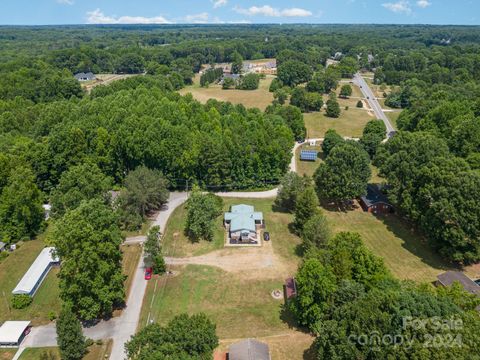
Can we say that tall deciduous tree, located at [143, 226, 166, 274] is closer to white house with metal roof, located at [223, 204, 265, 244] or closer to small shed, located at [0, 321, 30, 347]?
white house with metal roof, located at [223, 204, 265, 244]

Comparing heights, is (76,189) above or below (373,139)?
above

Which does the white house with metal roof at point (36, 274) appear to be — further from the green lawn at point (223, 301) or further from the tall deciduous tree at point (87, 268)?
the green lawn at point (223, 301)

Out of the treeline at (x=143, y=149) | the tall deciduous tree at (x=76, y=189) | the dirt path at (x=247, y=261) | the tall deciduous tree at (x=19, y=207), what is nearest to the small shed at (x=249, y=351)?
the dirt path at (x=247, y=261)

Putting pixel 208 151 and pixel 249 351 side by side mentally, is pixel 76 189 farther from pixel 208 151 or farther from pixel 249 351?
pixel 249 351

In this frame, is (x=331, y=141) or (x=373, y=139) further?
(x=331, y=141)

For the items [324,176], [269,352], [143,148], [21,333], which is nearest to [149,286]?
[21,333]

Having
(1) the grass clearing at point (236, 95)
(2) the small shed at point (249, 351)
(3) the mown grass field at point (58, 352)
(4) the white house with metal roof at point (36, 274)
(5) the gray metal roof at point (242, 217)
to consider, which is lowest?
(3) the mown grass field at point (58, 352)

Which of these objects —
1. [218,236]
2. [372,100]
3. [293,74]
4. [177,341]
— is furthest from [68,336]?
[293,74]
